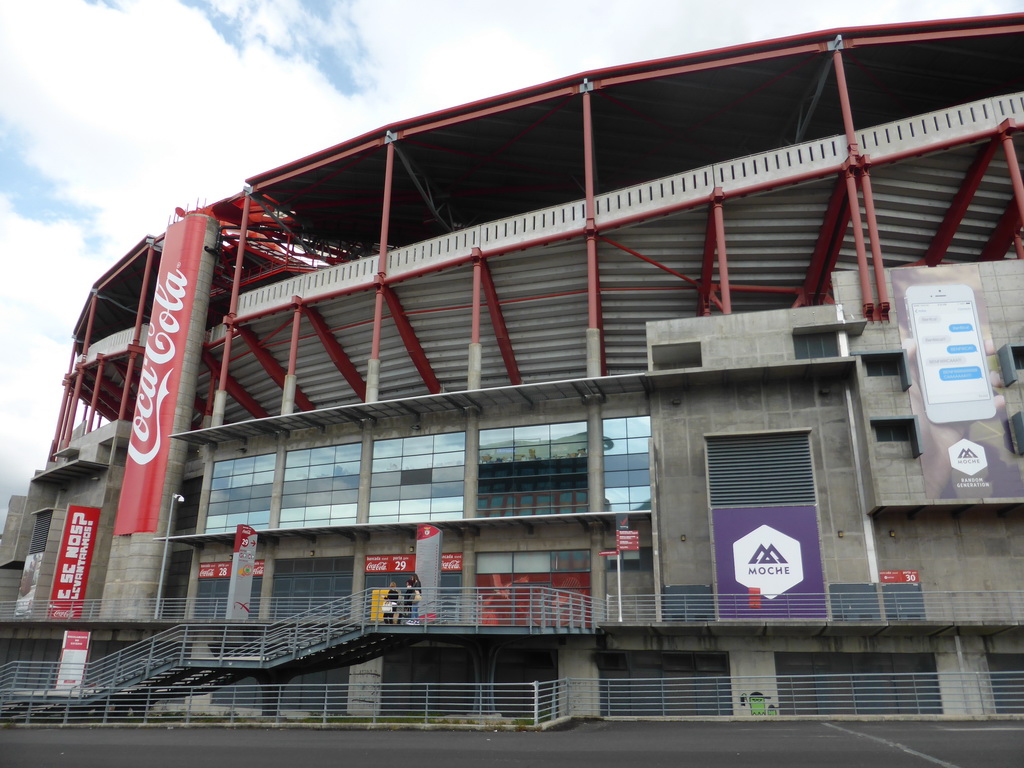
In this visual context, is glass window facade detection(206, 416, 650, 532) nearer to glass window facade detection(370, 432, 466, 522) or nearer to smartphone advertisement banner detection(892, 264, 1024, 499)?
glass window facade detection(370, 432, 466, 522)

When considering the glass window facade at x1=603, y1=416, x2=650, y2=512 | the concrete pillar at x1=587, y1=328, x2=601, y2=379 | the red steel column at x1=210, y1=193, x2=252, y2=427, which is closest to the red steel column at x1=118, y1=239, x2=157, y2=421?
the red steel column at x1=210, y1=193, x2=252, y2=427

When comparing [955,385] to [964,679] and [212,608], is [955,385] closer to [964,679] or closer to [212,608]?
[964,679]

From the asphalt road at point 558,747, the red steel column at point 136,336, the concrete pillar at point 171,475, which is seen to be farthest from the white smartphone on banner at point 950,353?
the red steel column at point 136,336

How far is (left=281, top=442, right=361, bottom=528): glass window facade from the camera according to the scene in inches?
1331

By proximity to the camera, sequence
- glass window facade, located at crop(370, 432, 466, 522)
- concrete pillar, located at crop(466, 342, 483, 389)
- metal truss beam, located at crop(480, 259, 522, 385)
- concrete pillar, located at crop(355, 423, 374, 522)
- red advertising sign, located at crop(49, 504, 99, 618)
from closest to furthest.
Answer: glass window facade, located at crop(370, 432, 466, 522)
concrete pillar, located at crop(466, 342, 483, 389)
concrete pillar, located at crop(355, 423, 374, 522)
metal truss beam, located at crop(480, 259, 522, 385)
red advertising sign, located at crop(49, 504, 99, 618)

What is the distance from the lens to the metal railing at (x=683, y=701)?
70.7 feet

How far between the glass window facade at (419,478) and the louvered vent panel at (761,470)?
35.1ft

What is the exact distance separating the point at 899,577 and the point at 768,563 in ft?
13.2

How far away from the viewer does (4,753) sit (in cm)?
1650

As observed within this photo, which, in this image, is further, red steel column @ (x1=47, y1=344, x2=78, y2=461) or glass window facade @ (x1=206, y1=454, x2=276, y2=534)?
red steel column @ (x1=47, y1=344, x2=78, y2=461)

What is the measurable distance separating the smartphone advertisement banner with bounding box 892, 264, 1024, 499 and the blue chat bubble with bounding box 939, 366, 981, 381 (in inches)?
1.1

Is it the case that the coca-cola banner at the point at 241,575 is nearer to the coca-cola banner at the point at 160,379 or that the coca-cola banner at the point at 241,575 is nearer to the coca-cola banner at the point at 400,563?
the coca-cola banner at the point at 400,563

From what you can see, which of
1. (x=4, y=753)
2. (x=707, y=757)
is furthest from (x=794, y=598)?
(x=4, y=753)

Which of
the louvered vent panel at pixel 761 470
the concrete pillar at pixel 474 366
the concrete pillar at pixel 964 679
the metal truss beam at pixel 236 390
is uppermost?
the metal truss beam at pixel 236 390
